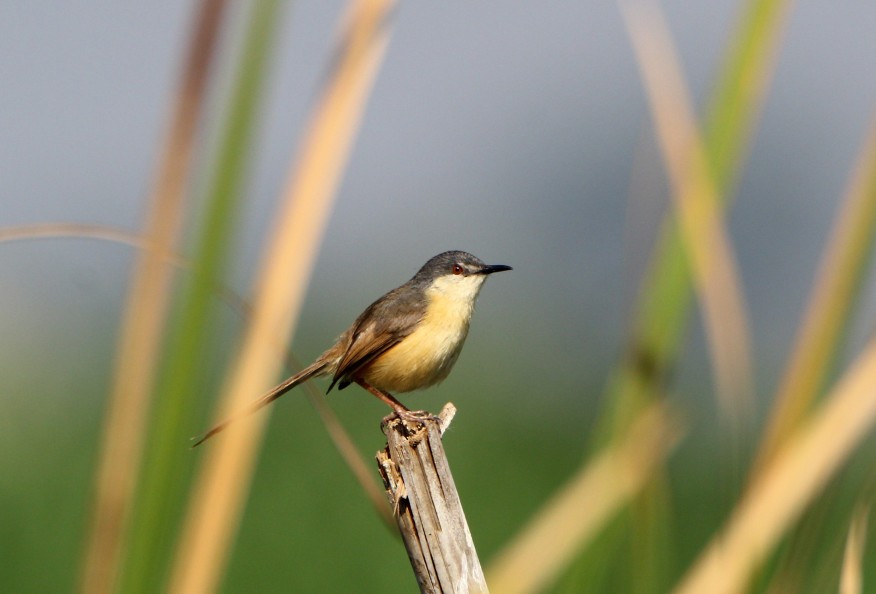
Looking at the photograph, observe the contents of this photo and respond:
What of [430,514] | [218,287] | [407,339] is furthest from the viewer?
[407,339]

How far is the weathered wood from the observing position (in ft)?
8.91

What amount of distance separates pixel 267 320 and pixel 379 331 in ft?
13.6

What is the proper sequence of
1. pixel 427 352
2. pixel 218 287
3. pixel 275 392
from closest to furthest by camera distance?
1. pixel 218 287
2. pixel 275 392
3. pixel 427 352

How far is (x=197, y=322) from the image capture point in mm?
1553

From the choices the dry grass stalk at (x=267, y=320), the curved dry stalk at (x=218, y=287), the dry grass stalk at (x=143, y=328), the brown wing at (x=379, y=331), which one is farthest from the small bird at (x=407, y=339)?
the dry grass stalk at (x=143, y=328)

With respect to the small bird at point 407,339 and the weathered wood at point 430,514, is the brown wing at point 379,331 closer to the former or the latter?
the small bird at point 407,339

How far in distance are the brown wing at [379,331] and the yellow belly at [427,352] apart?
0.05 metres

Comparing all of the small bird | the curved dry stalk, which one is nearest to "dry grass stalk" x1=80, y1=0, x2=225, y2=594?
the curved dry stalk

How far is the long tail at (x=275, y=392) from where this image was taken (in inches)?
75.4

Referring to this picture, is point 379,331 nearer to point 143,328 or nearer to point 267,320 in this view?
point 267,320

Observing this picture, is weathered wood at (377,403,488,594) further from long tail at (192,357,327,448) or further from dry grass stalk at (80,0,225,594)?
dry grass stalk at (80,0,225,594)

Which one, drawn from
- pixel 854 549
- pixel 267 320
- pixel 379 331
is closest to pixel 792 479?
pixel 854 549

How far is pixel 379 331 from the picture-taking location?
6.07m

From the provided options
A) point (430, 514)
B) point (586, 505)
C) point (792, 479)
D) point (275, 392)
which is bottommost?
point (275, 392)
